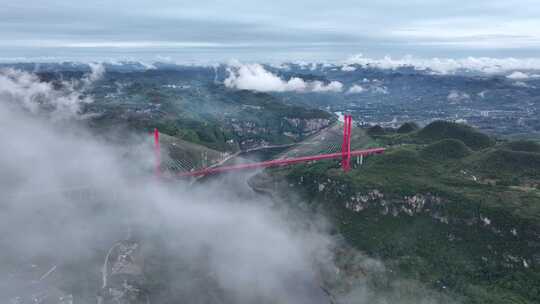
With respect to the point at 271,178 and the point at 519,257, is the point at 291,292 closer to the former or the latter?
the point at 519,257

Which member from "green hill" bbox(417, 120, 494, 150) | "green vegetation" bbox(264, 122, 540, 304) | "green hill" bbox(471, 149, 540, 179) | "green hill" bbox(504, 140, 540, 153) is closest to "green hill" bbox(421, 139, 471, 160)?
"green vegetation" bbox(264, 122, 540, 304)

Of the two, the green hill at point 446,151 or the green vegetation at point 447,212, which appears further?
the green hill at point 446,151

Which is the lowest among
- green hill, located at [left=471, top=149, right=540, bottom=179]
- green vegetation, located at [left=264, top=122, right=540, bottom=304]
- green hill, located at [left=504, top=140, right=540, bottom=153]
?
green vegetation, located at [left=264, top=122, right=540, bottom=304]

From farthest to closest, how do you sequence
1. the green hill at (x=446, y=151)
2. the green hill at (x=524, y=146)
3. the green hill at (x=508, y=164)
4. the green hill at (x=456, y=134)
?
the green hill at (x=456, y=134) < the green hill at (x=524, y=146) < the green hill at (x=446, y=151) < the green hill at (x=508, y=164)

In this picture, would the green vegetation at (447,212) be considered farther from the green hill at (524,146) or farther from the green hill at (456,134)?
the green hill at (456,134)

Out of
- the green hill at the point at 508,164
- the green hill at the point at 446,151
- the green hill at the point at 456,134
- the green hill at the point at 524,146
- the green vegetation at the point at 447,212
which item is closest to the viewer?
the green vegetation at the point at 447,212

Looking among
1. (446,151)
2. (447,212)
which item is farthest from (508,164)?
(447,212)

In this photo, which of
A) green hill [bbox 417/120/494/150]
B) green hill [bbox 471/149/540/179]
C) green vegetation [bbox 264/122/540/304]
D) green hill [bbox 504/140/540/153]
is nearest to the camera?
green vegetation [bbox 264/122/540/304]

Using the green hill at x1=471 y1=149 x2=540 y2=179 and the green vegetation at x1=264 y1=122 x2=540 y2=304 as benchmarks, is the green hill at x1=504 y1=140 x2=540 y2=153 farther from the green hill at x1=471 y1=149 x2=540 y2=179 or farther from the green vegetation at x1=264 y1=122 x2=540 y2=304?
the green hill at x1=471 y1=149 x2=540 y2=179

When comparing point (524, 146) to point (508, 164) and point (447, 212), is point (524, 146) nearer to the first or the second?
point (508, 164)

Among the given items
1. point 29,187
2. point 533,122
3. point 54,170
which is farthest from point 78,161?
point 533,122

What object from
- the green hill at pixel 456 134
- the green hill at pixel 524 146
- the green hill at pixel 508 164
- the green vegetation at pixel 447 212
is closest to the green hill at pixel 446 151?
the green vegetation at pixel 447 212
